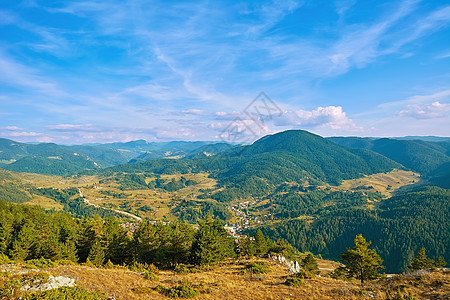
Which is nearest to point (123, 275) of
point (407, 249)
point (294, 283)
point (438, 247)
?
point (294, 283)

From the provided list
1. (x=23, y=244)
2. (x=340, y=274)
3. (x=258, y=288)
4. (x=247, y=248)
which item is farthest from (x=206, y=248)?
(x=23, y=244)

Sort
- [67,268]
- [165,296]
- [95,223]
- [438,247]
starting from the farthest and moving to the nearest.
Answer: [438,247] < [95,223] < [67,268] < [165,296]

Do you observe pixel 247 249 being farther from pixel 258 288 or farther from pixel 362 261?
pixel 258 288

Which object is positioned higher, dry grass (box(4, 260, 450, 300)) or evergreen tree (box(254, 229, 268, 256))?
dry grass (box(4, 260, 450, 300))

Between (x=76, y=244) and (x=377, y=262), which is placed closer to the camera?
(x=377, y=262)

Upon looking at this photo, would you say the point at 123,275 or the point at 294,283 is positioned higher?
the point at 123,275

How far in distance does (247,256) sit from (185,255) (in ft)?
75.6

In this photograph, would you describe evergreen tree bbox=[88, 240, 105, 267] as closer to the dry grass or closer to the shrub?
the dry grass

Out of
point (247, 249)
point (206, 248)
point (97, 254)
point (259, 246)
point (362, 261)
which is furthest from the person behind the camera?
point (259, 246)

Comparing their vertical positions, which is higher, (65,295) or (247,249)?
(65,295)

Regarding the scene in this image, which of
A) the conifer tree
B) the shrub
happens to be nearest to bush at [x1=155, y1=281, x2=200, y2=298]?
the shrub

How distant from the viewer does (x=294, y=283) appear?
108ft

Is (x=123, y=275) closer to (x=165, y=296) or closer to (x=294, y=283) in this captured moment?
(x=165, y=296)

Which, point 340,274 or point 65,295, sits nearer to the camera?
point 65,295
